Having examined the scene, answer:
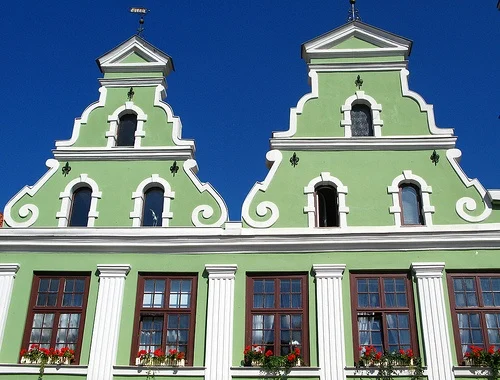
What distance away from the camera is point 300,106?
18.0 meters

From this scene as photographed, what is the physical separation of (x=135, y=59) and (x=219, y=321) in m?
8.18

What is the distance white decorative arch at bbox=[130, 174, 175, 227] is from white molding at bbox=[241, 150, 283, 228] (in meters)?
1.85

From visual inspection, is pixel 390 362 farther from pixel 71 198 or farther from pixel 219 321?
pixel 71 198

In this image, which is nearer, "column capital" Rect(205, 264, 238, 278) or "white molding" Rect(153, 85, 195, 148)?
Result: "column capital" Rect(205, 264, 238, 278)

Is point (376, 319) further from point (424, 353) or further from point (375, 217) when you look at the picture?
point (375, 217)

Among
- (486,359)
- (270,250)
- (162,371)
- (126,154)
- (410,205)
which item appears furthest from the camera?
(126,154)

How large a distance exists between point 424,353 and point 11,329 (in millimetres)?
9337

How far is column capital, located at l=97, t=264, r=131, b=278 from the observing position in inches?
625

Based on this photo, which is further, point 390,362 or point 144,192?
point 144,192

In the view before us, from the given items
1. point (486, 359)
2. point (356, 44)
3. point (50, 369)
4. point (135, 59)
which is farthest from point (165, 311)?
point (356, 44)

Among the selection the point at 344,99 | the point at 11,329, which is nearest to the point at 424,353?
the point at 344,99

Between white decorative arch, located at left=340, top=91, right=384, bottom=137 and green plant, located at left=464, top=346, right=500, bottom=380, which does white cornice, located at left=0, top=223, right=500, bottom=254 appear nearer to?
green plant, located at left=464, top=346, right=500, bottom=380

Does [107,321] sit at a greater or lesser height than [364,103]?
lesser

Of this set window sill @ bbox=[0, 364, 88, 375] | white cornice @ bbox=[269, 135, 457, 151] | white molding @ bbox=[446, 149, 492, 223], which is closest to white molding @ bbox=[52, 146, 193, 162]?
white cornice @ bbox=[269, 135, 457, 151]
